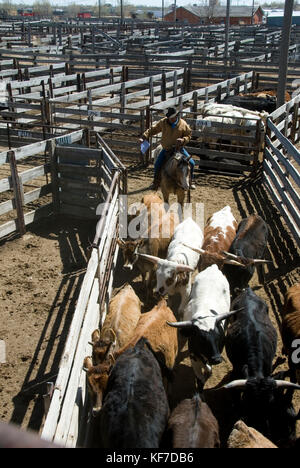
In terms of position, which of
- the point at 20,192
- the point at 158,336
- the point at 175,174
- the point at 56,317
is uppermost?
the point at 175,174

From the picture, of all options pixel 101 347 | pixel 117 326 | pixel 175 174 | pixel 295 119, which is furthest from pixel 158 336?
pixel 295 119

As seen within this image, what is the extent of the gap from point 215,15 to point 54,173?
73.6 meters

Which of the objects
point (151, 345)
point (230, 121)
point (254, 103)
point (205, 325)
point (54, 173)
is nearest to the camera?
point (151, 345)

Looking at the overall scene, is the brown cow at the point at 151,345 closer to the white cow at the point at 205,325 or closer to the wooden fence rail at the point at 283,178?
the white cow at the point at 205,325

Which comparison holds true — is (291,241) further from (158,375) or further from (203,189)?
(158,375)

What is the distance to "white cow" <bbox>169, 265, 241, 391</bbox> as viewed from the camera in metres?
4.90

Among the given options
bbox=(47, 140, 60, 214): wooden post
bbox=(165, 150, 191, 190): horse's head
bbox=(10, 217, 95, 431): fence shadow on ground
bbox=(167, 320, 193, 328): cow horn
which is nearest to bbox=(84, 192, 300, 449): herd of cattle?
bbox=(167, 320, 193, 328): cow horn

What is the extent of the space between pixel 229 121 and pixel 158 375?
32.8 feet

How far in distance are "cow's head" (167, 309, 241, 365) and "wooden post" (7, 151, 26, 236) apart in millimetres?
4480

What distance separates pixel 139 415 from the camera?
148 inches

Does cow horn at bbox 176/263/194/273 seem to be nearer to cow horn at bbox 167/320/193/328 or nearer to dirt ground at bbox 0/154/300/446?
dirt ground at bbox 0/154/300/446

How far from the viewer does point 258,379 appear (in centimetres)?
425

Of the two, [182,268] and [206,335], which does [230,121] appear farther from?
[206,335]

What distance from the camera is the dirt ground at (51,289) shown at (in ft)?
16.9
